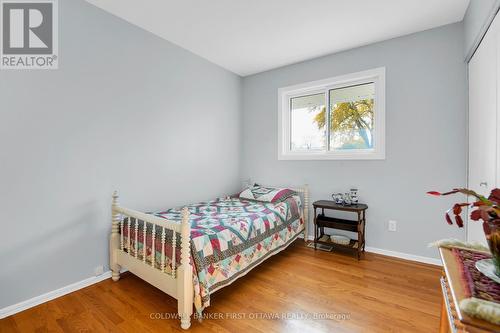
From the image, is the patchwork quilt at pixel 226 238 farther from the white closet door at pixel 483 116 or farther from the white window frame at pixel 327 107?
the white closet door at pixel 483 116

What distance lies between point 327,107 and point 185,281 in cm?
287

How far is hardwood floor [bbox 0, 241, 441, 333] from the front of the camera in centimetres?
165

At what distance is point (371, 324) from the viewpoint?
167 cm

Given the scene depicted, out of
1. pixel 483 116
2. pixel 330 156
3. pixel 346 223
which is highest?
pixel 483 116

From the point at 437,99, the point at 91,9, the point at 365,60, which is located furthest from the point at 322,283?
the point at 91,9

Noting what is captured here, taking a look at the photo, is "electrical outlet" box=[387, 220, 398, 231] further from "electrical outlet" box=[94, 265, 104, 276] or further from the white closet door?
"electrical outlet" box=[94, 265, 104, 276]

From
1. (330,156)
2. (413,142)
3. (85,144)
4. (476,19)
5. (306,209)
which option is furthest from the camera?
(306,209)

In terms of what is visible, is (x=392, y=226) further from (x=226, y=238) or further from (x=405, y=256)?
(x=226, y=238)

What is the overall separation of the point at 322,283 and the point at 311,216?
1.23 meters

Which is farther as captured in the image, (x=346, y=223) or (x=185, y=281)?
(x=346, y=223)

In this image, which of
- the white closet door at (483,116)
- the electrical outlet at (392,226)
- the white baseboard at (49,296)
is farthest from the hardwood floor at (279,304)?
the white closet door at (483,116)

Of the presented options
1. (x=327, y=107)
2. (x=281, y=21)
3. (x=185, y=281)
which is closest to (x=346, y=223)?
(x=327, y=107)

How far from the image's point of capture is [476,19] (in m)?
1.96

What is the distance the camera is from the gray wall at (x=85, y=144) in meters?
1.80
